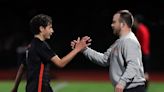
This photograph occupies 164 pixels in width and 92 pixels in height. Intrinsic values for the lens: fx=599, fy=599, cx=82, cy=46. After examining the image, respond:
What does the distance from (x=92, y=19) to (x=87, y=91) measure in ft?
36.9

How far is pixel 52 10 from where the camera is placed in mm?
29250

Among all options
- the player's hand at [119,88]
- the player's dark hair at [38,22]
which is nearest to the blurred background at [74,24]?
the player's dark hair at [38,22]

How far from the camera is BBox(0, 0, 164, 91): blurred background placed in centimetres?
2759

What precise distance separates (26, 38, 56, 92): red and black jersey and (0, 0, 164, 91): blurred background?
58.5 feet

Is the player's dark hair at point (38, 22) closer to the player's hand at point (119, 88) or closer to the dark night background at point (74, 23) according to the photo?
the player's hand at point (119, 88)

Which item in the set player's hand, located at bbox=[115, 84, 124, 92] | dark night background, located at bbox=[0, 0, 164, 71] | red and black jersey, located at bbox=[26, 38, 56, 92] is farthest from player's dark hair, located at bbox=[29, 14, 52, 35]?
dark night background, located at bbox=[0, 0, 164, 71]

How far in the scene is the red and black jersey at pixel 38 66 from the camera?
853 cm

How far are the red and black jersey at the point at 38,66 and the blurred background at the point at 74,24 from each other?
17.8m

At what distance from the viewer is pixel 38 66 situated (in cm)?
856

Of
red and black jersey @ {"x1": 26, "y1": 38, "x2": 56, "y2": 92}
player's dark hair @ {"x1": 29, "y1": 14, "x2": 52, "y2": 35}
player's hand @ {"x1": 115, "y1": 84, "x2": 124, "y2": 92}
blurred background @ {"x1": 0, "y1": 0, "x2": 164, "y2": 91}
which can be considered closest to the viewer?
player's hand @ {"x1": 115, "y1": 84, "x2": 124, "y2": 92}

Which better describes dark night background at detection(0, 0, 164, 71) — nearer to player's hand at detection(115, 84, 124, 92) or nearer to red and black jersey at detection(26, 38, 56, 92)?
red and black jersey at detection(26, 38, 56, 92)

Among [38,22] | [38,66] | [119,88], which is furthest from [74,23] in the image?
[119,88]

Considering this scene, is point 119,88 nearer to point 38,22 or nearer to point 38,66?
point 38,66

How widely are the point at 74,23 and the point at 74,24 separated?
80 millimetres
